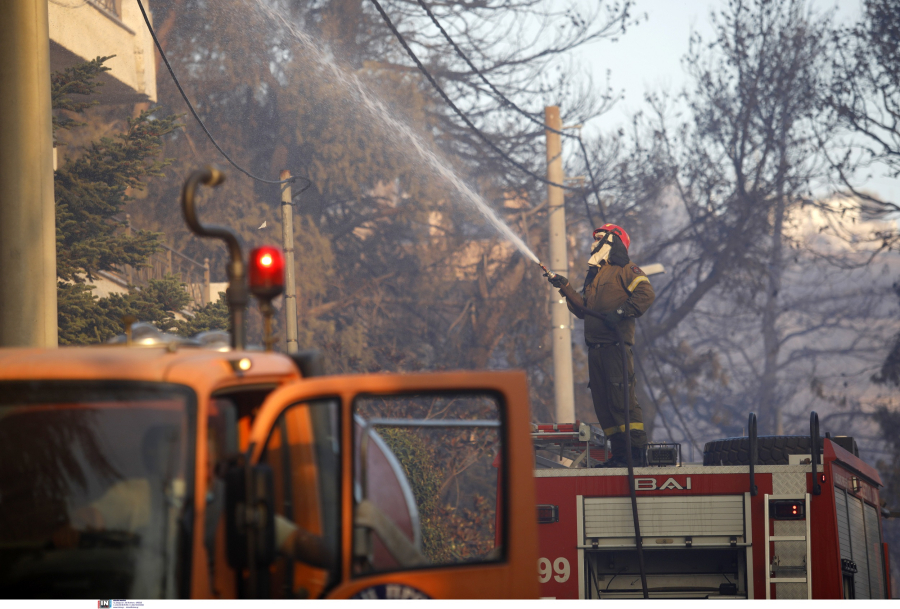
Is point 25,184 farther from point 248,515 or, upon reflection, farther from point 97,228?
point 97,228

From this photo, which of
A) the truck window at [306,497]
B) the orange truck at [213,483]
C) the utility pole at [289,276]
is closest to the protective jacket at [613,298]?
the orange truck at [213,483]

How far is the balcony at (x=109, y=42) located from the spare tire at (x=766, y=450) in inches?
425

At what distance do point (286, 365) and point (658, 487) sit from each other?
149 inches

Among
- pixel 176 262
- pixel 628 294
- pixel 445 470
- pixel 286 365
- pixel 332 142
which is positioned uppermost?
pixel 332 142

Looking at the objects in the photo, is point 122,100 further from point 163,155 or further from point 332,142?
point 332,142

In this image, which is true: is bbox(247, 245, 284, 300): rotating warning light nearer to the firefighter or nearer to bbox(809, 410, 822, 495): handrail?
bbox(809, 410, 822, 495): handrail

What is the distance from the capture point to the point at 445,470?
18.9 metres

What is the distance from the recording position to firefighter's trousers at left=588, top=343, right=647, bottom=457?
293 inches

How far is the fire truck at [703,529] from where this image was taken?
20.0 feet

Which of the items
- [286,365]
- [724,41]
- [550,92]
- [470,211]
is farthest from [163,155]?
[286,365]

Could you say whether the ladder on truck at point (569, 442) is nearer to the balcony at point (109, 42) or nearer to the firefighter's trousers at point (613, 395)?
the firefighter's trousers at point (613, 395)

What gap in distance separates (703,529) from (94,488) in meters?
4.62

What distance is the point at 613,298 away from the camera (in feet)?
26.3
